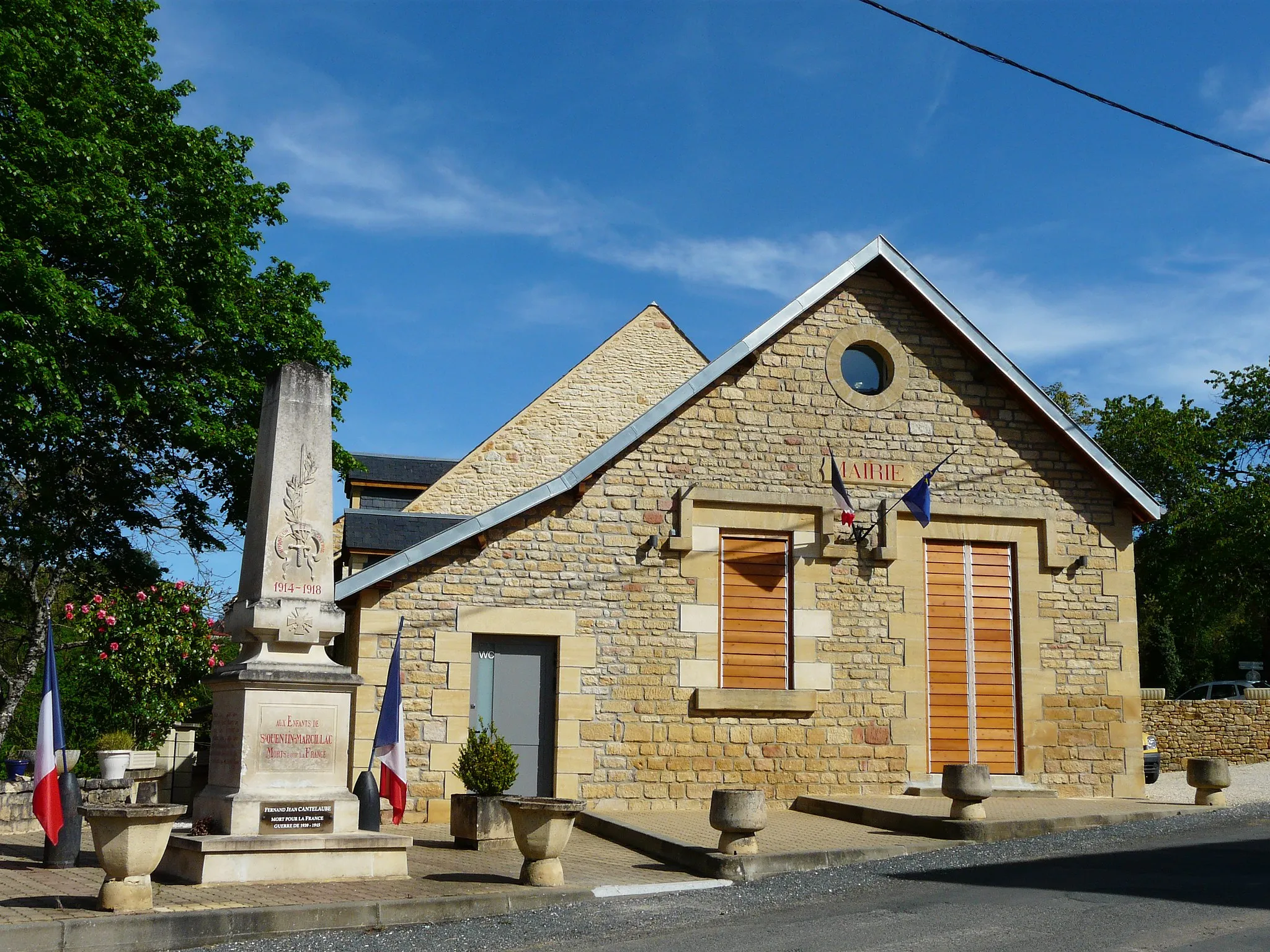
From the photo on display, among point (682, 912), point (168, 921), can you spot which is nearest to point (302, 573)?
point (168, 921)

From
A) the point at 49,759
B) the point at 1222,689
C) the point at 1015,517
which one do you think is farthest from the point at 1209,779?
the point at 1222,689

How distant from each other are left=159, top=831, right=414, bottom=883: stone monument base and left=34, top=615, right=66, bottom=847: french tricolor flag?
0.89m

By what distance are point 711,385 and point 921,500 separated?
284 cm

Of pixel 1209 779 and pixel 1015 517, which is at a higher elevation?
pixel 1015 517

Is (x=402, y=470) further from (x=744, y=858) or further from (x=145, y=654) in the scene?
(x=744, y=858)

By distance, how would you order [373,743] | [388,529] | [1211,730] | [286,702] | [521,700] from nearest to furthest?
[286,702] → [373,743] → [521,700] → [388,529] → [1211,730]

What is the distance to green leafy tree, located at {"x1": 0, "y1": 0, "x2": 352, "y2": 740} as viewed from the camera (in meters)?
14.9

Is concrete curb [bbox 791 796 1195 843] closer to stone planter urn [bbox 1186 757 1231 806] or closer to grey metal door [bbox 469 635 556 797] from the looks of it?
stone planter urn [bbox 1186 757 1231 806]

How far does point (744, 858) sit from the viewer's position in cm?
961

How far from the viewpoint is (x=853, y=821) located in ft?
41.3

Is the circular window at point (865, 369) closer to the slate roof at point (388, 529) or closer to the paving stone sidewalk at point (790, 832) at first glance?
the paving stone sidewalk at point (790, 832)

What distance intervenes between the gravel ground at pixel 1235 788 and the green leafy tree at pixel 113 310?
42.0ft

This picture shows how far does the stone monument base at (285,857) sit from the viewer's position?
8.48 meters

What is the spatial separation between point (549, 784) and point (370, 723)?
2.10 metres
